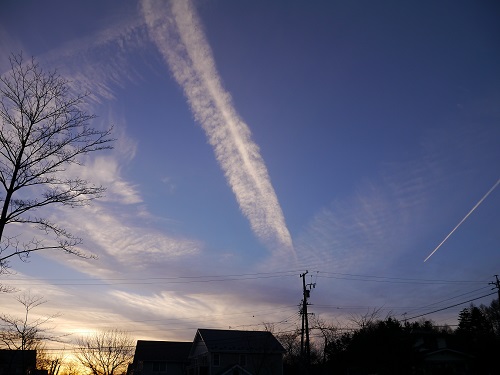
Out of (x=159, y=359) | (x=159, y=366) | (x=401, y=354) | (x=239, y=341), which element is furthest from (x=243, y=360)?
(x=401, y=354)

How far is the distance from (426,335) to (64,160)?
42.6 metres

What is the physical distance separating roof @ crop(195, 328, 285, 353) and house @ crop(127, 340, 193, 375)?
16.4ft

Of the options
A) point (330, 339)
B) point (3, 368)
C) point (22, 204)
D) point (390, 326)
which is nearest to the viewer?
point (22, 204)

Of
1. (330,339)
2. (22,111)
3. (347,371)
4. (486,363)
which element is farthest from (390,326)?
(330,339)

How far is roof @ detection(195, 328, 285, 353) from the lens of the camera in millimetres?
46125

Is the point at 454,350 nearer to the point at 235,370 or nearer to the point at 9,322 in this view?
the point at 235,370

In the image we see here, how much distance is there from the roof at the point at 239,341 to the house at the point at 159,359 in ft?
16.4

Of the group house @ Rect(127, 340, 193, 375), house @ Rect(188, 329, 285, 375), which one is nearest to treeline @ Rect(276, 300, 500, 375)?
house @ Rect(188, 329, 285, 375)

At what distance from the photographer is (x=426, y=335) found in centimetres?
4159

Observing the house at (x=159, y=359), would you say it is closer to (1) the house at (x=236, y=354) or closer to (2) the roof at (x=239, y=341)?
(1) the house at (x=236, y=354)

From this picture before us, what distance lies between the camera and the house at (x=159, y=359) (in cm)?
4959

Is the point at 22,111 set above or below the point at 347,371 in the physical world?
above

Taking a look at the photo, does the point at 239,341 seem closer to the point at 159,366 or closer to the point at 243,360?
the point at 243,360

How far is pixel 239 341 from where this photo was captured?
48719mm
